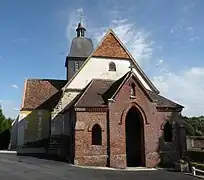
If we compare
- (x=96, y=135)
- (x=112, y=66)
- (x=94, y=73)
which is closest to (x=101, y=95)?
(x=96, y=135)

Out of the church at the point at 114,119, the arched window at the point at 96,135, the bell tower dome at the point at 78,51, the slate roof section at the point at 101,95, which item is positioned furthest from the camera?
the bell tower dome at the point at 78,51

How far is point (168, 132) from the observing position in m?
25.8

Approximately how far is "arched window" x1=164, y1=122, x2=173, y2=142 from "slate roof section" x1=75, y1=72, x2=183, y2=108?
67.5 inches

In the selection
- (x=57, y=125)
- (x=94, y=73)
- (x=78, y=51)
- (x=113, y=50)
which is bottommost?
(x=57, y=125)

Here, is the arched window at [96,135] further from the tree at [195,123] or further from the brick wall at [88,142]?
the tree at [195,123]

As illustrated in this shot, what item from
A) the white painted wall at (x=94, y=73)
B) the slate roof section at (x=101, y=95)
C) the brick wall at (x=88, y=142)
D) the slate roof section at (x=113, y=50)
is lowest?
the brick wall at (x=88, y=142)

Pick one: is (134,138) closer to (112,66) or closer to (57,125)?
(112,66)

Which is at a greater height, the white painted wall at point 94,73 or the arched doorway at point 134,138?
the white painted wall at point 94,73

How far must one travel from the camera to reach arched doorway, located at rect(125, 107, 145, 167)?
25078 mm

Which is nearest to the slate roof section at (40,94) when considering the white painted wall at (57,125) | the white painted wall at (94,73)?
the white painted wall at (57,125)

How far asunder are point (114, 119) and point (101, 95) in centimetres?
289

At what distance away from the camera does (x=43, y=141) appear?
37.4m

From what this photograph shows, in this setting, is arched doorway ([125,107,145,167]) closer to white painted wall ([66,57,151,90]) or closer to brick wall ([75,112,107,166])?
brick wall ([75,112,107,166])

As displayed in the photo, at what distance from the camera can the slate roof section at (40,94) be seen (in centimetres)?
3819
